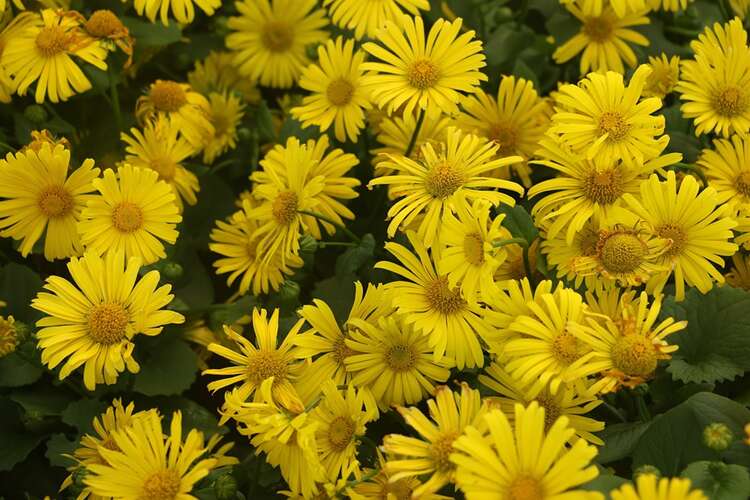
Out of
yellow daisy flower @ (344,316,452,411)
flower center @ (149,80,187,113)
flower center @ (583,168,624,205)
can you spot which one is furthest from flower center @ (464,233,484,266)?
flower center @ (149,80,187,113)

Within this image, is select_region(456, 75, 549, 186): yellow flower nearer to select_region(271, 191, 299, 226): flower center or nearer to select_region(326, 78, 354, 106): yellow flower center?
select_region(326, 78, 354, 106): yellow flower center

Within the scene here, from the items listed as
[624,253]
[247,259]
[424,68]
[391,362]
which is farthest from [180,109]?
[624,253]

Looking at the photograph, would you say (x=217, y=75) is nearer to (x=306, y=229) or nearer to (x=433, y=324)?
(x=306, y=229)

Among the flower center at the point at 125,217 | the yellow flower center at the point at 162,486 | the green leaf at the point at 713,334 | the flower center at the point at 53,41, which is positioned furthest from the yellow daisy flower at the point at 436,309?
the flower center at the point at 53,41

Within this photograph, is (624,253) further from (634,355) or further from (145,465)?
(145,465)

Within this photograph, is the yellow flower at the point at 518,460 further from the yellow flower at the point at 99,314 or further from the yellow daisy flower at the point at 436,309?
the yellow flower at the point at 99,314

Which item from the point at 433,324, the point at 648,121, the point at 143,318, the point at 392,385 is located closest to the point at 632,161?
the point at 648,121

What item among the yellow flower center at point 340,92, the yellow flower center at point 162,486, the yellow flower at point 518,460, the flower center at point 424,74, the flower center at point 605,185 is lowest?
the yellow flower center at point 162,486
